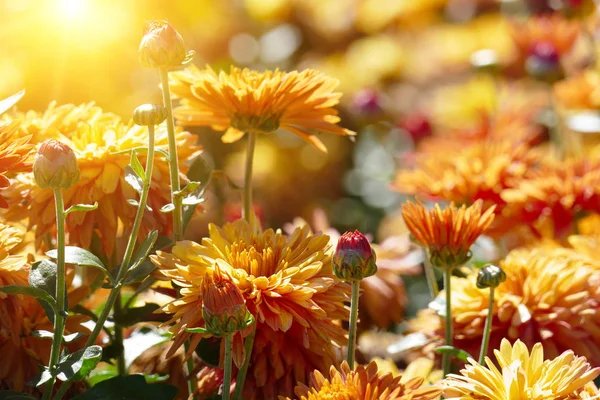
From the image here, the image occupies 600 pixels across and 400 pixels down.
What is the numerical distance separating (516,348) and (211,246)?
0.26 meters

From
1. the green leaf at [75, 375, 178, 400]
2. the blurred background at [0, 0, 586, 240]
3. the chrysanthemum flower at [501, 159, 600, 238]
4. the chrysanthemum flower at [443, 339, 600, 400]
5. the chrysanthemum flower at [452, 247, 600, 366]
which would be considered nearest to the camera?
the chrysanthemum flower at [443, 339, 600, 400]

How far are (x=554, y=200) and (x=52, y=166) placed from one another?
0.67 m

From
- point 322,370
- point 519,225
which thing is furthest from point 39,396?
point 519,225

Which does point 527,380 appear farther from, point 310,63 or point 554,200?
point 310,63

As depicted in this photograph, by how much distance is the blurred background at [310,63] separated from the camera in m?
1.95

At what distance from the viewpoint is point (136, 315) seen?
2.60ft

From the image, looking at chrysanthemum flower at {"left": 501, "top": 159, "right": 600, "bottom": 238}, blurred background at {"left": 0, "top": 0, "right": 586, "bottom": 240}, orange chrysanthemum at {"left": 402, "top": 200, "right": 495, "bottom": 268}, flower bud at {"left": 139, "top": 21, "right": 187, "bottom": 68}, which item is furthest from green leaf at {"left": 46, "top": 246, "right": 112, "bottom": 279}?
blurred background at {"left": 0, "top": 0, "right": 586, "bottom": 240}

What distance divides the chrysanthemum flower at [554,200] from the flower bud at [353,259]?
1.41 feet

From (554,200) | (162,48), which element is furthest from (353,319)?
(554,200)

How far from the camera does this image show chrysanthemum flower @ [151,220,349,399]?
674 mm

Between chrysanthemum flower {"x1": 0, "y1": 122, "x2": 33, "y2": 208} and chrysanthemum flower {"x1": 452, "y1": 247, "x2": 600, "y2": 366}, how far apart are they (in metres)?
0.44

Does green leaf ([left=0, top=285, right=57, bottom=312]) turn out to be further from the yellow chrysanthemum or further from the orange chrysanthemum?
the orange chrysanthemum

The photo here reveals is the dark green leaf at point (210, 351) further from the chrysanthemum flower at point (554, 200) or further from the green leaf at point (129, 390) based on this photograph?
the chrysanthemum flower at point (554, 200)

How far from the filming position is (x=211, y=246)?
72 centimetres
